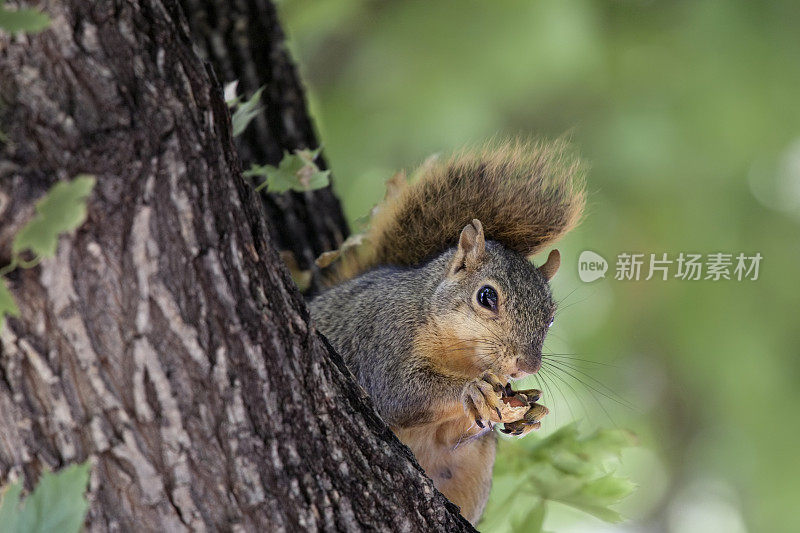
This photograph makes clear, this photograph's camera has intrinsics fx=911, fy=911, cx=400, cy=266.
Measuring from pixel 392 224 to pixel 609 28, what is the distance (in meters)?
1.75

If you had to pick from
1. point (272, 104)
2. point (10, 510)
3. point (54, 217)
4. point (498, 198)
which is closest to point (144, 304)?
point (54, 217)

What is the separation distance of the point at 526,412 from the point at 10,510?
1088mm

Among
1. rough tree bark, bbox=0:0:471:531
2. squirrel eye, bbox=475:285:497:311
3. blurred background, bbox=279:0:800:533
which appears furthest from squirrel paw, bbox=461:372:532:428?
blurred background, bbox=279:0:800:533

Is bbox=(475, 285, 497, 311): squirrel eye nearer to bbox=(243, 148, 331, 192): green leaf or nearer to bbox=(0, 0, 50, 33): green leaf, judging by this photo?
bbox=(243, 148, 331, 192): green leaf

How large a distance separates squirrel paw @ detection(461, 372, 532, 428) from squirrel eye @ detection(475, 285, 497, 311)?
18cm

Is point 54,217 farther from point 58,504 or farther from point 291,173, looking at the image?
point 291,173

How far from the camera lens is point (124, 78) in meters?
1.09

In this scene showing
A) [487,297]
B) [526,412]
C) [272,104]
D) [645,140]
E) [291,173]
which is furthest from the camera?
[645,140]

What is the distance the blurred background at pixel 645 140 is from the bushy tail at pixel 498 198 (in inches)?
41.1

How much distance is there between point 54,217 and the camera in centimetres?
97

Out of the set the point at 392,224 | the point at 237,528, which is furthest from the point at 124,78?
the point at 392,224

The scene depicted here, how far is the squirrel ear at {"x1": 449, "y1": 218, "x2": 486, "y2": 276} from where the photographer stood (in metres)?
2.10

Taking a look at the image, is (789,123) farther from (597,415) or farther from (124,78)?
(124,78)

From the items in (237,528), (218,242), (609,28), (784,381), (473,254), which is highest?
(609,28)
